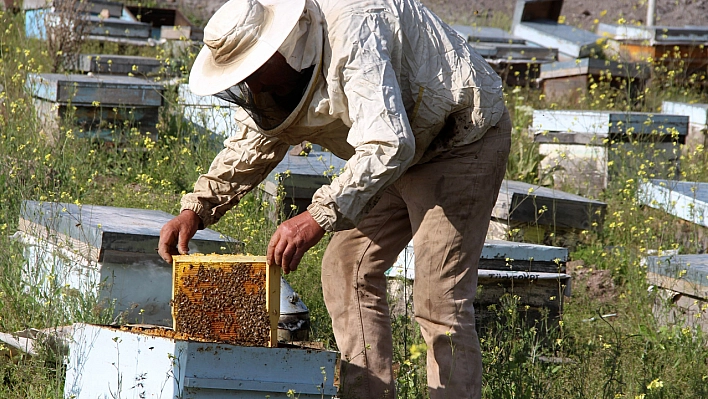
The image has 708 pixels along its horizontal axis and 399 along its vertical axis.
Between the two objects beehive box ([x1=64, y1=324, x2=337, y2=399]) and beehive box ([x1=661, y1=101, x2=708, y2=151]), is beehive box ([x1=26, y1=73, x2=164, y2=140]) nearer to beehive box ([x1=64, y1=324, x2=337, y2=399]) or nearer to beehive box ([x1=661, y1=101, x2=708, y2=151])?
beehive box ([x1=64, y1=324, x2=337, y2=399])

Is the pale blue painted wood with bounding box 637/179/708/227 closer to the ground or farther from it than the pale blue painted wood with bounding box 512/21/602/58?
closer to the ground

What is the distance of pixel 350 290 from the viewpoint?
10.6 ft

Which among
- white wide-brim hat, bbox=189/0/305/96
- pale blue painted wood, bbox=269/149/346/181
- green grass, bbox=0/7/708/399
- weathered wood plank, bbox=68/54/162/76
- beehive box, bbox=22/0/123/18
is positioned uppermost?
beehive box, bbox=22/0/123/18

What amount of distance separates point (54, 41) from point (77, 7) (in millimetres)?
440

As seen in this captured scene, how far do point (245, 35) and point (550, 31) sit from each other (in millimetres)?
10695

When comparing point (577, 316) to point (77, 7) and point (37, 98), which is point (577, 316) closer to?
point (37, 98)

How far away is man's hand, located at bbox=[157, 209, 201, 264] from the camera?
9.65ft

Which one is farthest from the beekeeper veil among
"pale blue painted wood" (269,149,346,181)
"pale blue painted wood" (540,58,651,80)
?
"pale blue painted wood" (540,58,651,80)

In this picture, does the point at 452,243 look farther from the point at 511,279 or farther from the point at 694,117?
the point at 694,117

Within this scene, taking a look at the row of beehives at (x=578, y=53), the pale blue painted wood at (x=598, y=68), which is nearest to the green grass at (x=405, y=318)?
the pale blue painted wood at (x=598, y=68)

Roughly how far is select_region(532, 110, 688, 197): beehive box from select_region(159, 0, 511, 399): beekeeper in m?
3.57

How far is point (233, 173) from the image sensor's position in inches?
123

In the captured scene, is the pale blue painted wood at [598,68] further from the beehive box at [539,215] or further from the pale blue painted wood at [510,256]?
the pale blue painted wood at [510,256]

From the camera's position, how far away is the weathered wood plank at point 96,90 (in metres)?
5.79
